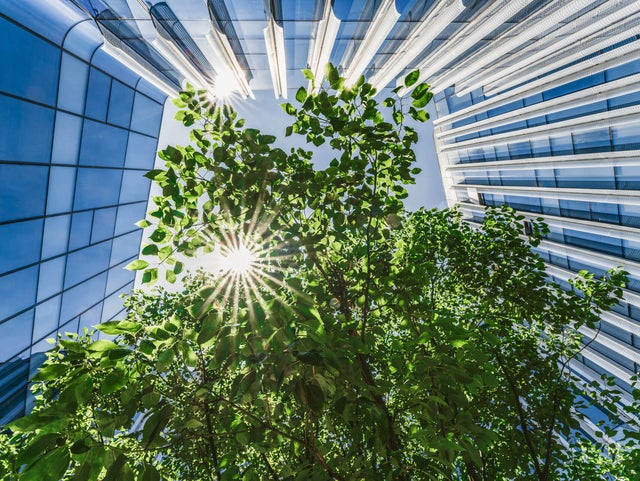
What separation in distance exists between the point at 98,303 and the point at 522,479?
1559 centimetres

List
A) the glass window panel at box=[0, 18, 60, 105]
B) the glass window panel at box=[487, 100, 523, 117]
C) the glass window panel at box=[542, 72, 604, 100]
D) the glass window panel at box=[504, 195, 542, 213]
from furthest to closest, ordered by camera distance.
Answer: the glass window panel at box=[504, 195, 542, 213]
the glass window panel at box=[487, 100, 523, 117]
the glass window panel at box=[542, 72, 604, 100]
the glass window panel at box=[0, 18, 60, 105]

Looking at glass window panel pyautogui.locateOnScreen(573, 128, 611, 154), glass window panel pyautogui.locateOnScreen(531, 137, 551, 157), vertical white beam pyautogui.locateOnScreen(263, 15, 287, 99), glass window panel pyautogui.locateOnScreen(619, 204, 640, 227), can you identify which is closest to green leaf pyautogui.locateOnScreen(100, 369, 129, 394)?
vertical white beam pyautogui.locateOnScreen(263, 15, 287, 99)

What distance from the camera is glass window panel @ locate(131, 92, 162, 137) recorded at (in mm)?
12125

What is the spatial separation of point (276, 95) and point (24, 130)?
559 inches

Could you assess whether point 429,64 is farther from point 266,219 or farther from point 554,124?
point 266,219

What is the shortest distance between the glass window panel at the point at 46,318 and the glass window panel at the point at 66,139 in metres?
5.02

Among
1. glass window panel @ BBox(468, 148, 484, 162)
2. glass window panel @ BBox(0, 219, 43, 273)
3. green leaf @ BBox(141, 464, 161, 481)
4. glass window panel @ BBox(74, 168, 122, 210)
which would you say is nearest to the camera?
green leaf @ BBox(141, 464, 161, 481)

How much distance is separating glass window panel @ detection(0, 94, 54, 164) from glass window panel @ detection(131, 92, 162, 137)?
413 cm

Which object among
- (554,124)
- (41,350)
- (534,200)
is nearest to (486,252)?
(41,350)

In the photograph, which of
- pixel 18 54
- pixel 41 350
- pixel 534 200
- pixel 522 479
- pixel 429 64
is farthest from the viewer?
pixel 534 200

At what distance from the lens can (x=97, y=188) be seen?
35.0ft

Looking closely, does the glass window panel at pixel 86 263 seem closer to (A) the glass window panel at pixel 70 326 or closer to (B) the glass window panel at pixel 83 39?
(A) the glass window panel at pixel 70 326

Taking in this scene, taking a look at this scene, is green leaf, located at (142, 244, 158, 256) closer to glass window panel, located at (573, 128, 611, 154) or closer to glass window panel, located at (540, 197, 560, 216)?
glass window panel, located at (573, 128, 611, 154)

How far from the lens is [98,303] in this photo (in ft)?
40.8
